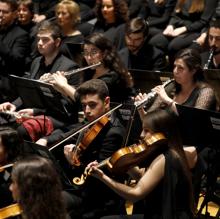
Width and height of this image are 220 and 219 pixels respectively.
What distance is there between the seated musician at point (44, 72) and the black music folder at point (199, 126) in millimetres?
923

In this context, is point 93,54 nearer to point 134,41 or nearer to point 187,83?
point 134,41

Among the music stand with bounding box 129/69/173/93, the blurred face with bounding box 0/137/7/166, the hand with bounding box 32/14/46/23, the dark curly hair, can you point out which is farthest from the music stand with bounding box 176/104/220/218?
the hand with bounding box 32/14/46/23

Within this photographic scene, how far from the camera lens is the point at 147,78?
11.5 ft

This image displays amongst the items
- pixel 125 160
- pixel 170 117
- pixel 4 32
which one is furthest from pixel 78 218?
pixel 4 32

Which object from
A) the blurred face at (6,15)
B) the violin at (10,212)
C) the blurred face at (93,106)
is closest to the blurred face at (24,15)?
the blurred face at (6,15)

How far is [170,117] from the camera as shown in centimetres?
238

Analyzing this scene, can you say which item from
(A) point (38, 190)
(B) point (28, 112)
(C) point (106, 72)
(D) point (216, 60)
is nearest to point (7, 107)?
(B) point (28, 112)

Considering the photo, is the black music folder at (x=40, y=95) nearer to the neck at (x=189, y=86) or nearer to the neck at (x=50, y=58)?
the neck at (x=50, y=58)

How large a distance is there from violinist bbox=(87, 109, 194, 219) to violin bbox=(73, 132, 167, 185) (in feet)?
0.10

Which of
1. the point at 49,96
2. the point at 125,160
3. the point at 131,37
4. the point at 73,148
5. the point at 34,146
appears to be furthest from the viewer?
the point at 131,37

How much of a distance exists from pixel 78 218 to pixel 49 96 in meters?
0.81

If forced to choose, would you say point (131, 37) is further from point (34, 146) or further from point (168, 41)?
point (34, 146)

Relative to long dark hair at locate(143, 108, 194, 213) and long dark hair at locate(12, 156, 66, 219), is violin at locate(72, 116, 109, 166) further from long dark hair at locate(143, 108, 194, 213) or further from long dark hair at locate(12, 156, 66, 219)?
long dark hair at locate(12, 156, 66, 219)

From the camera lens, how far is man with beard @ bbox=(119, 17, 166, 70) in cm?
412
